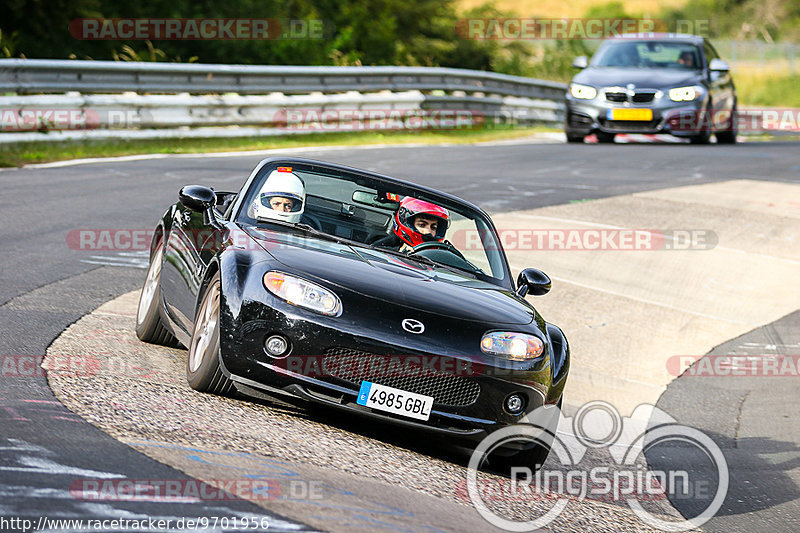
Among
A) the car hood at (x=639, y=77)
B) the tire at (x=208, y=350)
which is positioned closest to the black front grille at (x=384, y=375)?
the tire at (x=208, y=350)

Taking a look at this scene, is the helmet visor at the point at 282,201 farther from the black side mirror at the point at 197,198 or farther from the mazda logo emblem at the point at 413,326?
the mazda logo emblem at the point at 413,326

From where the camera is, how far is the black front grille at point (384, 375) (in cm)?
543

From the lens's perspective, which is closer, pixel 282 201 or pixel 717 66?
pixel 282 201

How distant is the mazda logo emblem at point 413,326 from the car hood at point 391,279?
0.09m

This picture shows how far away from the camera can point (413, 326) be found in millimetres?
5516

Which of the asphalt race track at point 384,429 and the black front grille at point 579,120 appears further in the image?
the black front grille at point 579,120

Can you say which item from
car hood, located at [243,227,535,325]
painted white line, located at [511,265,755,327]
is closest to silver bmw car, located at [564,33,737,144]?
painted white line, located at [511,265,755,327]

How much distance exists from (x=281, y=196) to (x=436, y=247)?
0.94m

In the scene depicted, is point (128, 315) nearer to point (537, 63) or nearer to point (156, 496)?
point (156, 496)

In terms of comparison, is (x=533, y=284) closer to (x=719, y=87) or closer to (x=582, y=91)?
(x=582, y=91)

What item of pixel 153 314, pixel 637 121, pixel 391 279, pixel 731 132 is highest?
pixel 391 279

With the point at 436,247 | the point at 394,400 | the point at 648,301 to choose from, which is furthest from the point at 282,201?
the point at 648,301

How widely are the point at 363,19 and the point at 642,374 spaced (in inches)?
1041

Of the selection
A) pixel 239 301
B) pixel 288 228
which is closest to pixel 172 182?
pixel 288 228
